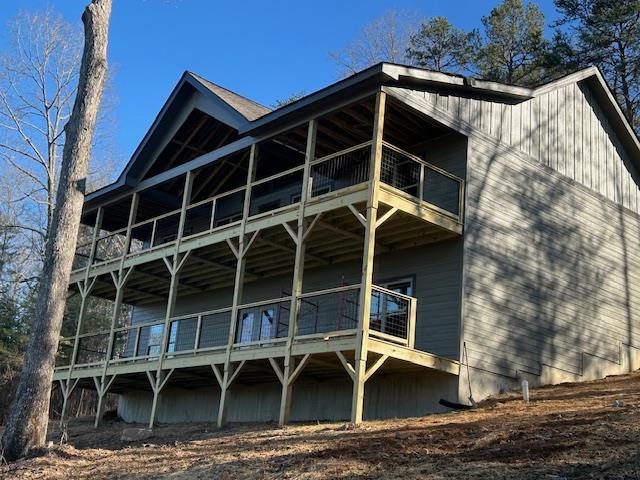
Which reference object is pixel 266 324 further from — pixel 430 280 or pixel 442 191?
pixel 442 191

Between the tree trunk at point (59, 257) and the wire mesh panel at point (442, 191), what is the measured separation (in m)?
7.97

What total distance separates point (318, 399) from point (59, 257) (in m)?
7.31

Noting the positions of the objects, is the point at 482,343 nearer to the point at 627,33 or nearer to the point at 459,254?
the point at 459,254

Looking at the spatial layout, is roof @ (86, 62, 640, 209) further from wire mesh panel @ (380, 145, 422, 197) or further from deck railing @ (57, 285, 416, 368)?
deck railing @ (57, 285, 416, 368)

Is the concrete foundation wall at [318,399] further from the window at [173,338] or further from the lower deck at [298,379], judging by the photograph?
the window at [173,338]

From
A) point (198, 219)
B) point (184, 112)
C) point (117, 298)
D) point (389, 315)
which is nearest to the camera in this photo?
point (389, 315)

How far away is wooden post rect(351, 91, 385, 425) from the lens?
46.5 ft

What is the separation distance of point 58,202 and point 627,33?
28.7m

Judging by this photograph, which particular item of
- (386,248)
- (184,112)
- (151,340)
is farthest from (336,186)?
(151,340)

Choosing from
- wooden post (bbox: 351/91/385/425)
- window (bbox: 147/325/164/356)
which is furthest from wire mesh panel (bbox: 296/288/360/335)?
window (bbox: 147/325/164/356)

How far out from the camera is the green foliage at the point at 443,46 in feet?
137

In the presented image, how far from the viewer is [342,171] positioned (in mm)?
20500

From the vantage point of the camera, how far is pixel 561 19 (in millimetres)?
37438

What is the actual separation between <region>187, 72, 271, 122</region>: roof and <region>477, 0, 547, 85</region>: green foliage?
21.6 m
